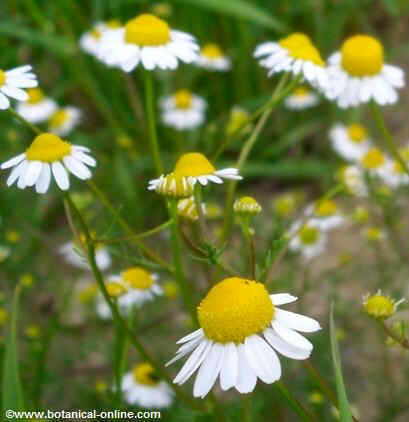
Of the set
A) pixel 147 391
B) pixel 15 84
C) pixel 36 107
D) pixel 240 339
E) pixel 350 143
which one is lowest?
pixel 240 339

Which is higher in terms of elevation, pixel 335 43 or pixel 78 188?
pixel 335 43

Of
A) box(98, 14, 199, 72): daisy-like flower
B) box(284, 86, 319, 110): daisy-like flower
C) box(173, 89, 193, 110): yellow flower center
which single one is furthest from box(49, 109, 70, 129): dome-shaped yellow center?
box(98, 14, 199, 72): daisy-like flower

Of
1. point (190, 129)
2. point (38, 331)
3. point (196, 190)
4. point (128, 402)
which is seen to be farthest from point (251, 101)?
point (196, 190)

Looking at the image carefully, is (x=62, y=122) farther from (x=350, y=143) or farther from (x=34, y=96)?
(x=350, y=143)

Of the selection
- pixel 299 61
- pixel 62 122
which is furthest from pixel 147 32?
pixel 62 122

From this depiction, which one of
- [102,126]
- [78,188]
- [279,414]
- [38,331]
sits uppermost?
[102,126]

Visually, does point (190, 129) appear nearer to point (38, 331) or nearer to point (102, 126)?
point (102, 126)
